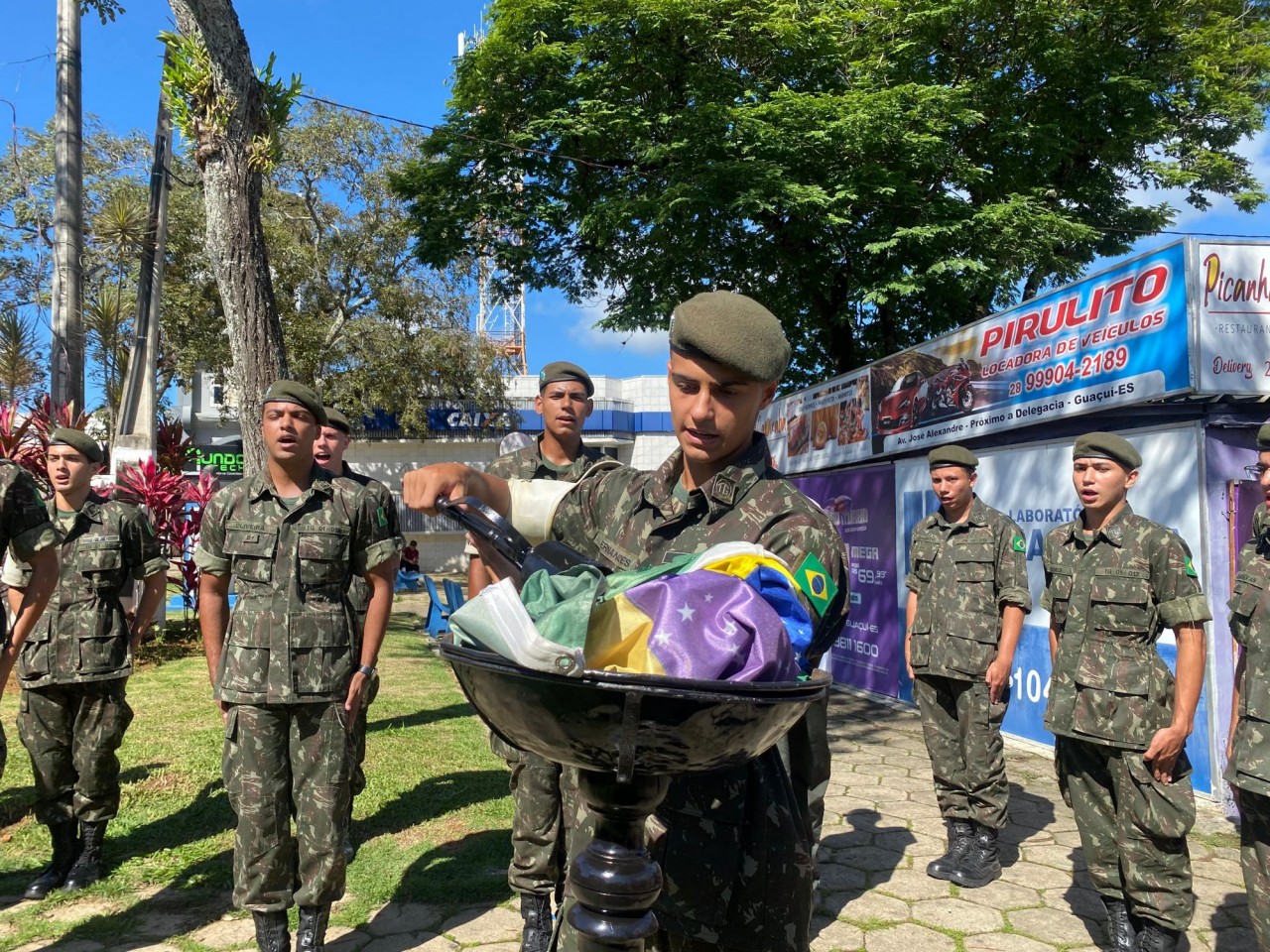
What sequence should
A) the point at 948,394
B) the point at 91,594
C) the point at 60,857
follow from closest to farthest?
1. the point at 60,857
2. the point at 91,594
3. the point at 948,394

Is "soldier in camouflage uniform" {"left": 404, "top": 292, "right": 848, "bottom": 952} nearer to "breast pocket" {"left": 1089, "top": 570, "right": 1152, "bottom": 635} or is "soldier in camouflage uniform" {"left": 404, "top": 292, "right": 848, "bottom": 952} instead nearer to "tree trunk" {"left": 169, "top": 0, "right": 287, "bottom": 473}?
"breast pocket" {"left": 1089, "top": 570, "right": 1152, "bottom": 635}

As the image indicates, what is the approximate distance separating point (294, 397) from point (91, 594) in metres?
1.82

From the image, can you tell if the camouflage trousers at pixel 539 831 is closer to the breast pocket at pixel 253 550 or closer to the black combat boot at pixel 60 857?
the breast pocket at pixel 253 550

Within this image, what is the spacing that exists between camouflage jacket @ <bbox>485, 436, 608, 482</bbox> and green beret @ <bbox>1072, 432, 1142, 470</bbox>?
2.16 metres

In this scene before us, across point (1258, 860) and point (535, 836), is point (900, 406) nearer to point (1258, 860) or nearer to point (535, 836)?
point (1258, 860)

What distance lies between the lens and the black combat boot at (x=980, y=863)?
4.80m

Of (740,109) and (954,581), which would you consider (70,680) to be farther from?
(740,109)

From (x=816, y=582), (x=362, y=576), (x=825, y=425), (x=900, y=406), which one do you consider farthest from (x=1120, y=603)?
(x=825, y=425)

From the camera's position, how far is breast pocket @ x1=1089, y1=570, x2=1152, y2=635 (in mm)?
4000

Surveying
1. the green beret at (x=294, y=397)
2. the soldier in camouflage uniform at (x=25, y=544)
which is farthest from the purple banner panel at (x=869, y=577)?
the soldier in camouflage uniform at (x=25, y=544)

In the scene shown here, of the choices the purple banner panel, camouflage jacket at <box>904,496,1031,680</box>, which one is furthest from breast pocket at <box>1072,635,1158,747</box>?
the purple banner panel

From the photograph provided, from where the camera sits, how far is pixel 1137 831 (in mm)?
3773

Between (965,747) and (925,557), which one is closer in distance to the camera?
(965,747)

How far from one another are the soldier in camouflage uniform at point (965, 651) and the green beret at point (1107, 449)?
3.98 feet
